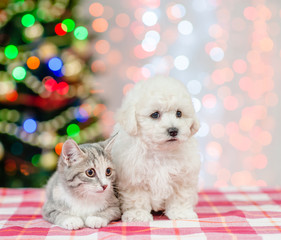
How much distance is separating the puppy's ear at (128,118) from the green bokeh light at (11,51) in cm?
127

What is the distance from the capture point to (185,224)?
1720 mm

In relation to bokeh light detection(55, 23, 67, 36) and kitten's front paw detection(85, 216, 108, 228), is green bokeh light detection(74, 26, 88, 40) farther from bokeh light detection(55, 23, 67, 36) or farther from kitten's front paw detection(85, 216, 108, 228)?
kitten's front paw detection(85, 216, 108, 228)

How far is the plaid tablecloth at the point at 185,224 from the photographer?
1.57 m

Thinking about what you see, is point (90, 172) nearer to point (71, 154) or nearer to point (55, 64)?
point (71, 154)

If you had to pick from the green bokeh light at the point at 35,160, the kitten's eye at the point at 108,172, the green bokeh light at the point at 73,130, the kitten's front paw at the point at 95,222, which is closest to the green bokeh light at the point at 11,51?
the green bokeh light at the point at 73,130

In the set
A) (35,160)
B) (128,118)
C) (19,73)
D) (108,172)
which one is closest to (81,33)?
(19,73)

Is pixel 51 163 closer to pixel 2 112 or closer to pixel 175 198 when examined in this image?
pixel 2 112

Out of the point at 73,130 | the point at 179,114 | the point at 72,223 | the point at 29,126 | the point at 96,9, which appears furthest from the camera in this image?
the point at 96,9

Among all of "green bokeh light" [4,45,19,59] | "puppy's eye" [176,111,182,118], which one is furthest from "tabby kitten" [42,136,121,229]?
"green bokeh light" [4,45,19,59]

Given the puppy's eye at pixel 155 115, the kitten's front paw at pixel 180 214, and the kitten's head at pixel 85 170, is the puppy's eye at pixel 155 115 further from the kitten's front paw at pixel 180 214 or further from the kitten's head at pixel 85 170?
the kitten's front paw at pixel 180 214

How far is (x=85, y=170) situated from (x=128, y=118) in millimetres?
306

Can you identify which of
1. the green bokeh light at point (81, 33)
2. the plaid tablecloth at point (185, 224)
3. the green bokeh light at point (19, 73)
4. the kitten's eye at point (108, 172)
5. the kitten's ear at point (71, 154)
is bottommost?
the plaid tablecloth at point (185, 224)

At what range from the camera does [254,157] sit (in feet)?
12.4

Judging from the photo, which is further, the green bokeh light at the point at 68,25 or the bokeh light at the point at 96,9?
the bokeh light at the point at 96,9
